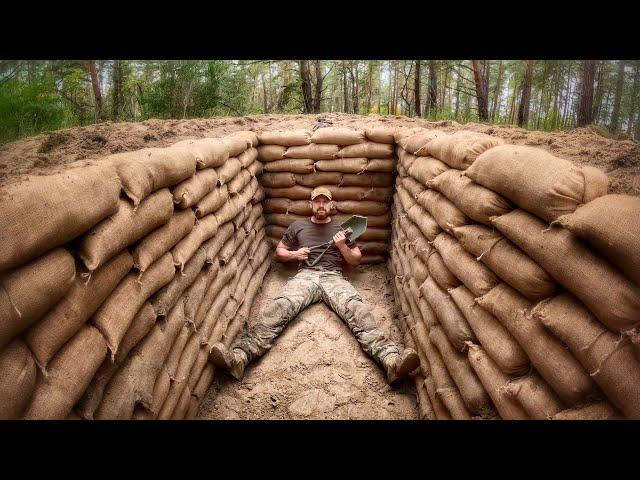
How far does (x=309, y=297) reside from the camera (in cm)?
384

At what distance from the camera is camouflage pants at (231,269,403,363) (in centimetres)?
321

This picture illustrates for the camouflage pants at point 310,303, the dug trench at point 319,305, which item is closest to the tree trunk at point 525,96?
the dug trench at point 319,305

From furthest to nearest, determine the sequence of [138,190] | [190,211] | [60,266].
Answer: [190,211] < [138,190] < [60,266]

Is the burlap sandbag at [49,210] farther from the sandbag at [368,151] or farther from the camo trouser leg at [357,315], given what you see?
the sandbag at [368,151]

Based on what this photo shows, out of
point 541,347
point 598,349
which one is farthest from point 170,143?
point 598,349

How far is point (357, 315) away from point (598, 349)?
2.41 metres

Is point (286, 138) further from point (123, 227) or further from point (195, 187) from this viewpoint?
point (123, 227)

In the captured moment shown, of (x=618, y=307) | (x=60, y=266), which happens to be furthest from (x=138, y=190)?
(x=618, y=307)

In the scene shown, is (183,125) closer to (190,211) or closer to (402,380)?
(190,211)

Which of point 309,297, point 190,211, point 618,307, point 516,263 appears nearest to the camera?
point 618,307

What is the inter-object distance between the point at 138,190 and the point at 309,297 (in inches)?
89.8

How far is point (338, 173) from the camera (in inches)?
193

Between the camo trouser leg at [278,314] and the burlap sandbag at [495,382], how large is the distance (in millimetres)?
1880

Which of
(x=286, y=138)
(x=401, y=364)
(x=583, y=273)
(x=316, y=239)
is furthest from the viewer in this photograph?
(x=286, y=138)
